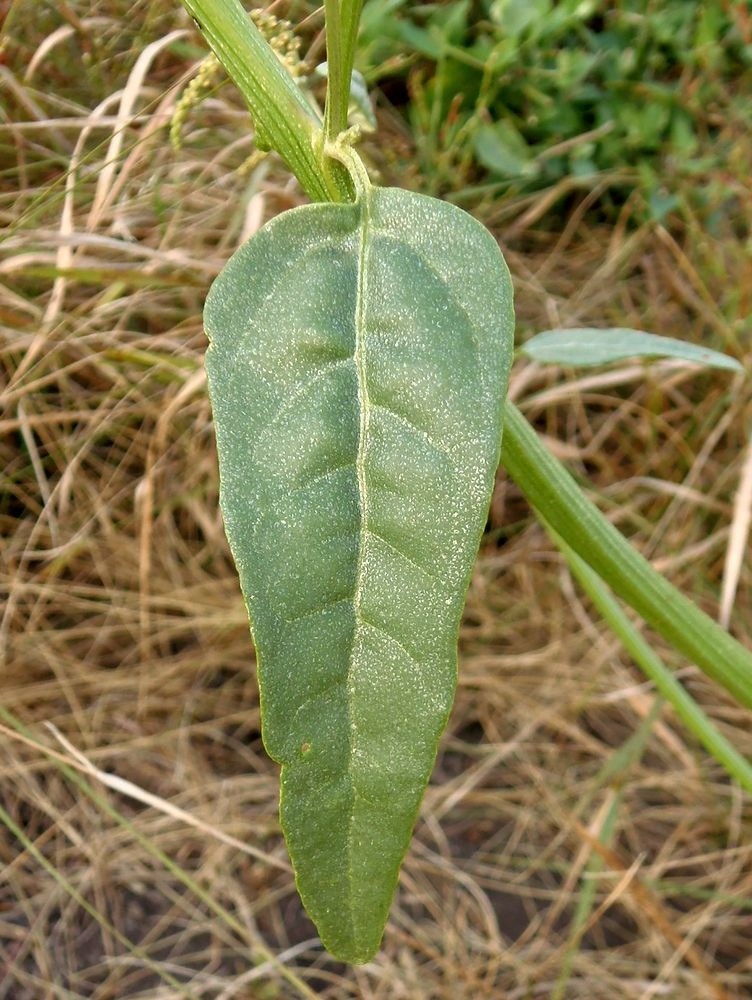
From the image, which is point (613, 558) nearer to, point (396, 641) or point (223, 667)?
point (396, 641)

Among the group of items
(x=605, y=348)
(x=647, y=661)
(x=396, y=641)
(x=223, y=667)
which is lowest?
(x=223, y=667)

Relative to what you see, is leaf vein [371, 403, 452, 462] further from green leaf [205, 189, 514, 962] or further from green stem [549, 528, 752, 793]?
green stem [549, 528, 752, 793]

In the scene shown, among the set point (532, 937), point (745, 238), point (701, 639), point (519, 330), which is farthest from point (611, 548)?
point (745, 238)

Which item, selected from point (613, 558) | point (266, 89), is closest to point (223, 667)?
point (613, 558)

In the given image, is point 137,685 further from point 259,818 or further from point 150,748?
point 259,818

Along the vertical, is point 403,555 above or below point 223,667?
above

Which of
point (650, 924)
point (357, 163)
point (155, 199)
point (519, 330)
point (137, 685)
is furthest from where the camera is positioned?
point (519, 330)
